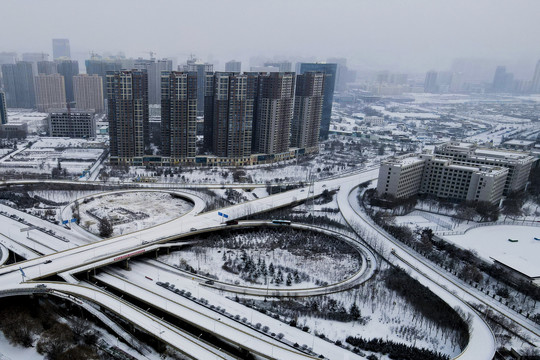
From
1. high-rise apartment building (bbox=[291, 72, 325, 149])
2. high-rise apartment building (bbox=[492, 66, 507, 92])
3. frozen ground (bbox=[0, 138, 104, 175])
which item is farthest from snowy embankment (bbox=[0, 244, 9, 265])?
high-rise apartment building (bbox=[492, 66, 507, 92])

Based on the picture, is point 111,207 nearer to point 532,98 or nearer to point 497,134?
point 497,134

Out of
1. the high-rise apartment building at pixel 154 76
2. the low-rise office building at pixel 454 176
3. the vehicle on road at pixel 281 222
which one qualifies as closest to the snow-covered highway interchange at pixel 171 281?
the vehicle on road at pixel 281 222

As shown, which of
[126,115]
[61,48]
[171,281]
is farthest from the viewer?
[61,48]

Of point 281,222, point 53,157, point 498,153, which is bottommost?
point 53,157

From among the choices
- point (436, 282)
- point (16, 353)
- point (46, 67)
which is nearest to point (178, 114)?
point (16, 353)

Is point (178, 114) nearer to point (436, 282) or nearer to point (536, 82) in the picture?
point (436, 282)

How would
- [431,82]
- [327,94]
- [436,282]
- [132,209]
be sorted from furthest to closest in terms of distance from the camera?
[431,82] → [327,94] → [132,209] → [436,282]

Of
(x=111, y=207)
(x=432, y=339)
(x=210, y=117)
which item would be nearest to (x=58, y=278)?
(x=111, y=207)
